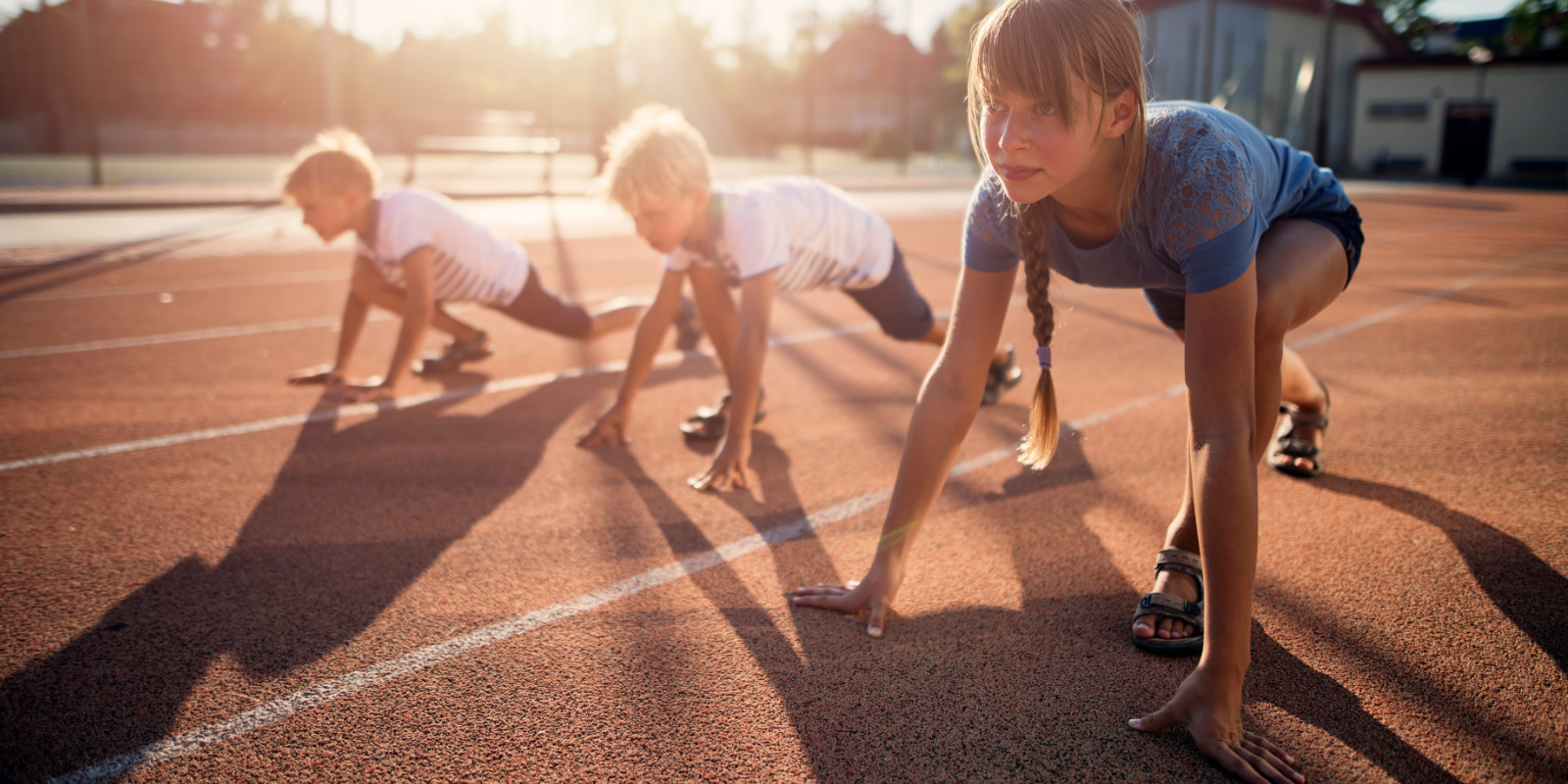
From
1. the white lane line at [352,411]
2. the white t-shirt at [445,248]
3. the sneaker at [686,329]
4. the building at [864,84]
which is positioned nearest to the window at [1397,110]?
the building at [864,84]

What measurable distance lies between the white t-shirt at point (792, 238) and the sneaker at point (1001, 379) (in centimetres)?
79

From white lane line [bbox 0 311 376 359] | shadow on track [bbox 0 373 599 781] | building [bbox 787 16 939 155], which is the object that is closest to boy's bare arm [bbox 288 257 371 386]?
shadow on track [bbox 0 373 599 781]

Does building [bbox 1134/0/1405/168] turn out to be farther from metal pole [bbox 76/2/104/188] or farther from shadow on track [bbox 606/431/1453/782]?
shadow on track [bbox 606/431/1453/782]

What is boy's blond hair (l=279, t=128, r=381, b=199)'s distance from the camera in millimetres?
4715

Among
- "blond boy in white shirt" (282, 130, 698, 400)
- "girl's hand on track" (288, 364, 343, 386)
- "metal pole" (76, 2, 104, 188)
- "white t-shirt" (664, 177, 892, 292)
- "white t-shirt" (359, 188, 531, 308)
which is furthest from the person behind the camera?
"metal pole" (76, 2, 104, 188)

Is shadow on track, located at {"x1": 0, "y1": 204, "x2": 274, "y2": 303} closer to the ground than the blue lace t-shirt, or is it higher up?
closer to the ground

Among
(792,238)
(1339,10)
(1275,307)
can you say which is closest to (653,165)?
(792,238)

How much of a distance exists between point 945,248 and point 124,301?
8.80 meters

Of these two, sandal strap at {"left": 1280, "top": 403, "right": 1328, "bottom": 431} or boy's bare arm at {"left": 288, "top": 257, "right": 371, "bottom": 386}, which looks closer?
sandal strap at {"left": 1280, "top": 403, "right": 1328, "bottom": 431}

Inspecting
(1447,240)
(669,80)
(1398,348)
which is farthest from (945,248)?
(669,80)

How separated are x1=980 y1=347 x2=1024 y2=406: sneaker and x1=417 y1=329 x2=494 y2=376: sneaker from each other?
10.3 feet

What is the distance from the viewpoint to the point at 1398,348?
6.24 m

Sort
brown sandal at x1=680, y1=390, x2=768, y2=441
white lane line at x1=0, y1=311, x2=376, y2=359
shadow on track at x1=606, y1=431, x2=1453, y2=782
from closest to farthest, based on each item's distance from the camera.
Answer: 1. shadow on track at x1=606, y1=431, x2=1453, y2=782
2. brown sandal at x1=680, y1=390, x2=768, y2=441
3. white lane line at x1=0, y1=311, x2=376, y2=359

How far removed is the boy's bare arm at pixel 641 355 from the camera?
4141 mm
